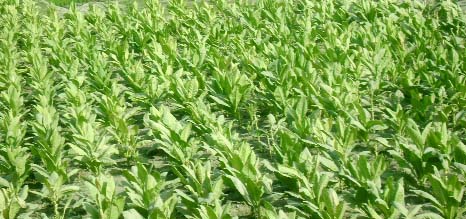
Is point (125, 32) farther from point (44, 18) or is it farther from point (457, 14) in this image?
point (457, 14)

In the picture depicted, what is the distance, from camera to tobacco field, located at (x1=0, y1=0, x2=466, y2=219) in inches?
149

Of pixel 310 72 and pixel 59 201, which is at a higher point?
pixel 310 72

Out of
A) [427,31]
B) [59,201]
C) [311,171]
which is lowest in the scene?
[59,201]

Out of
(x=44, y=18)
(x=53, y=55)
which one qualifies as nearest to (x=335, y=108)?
(x=53, y=55)

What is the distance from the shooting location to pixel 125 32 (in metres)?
8.05

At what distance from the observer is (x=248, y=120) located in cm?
548

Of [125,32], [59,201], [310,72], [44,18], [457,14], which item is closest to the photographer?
[59,201]

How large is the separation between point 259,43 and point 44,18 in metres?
3.96

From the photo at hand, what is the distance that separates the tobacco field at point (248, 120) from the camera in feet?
12.4

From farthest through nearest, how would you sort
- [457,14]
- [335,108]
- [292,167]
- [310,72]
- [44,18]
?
1. [44,18]
2. [457,14]
3. [310,72]
4. [335,108]
5. [292,167]

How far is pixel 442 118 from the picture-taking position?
4512 millimetres

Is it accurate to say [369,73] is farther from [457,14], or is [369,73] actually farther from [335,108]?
[457,14]

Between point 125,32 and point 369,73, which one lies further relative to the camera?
point 125,32

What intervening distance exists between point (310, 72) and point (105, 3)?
6.21 m
